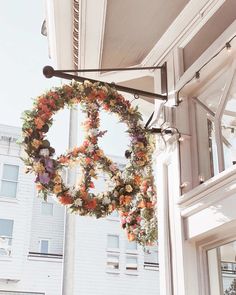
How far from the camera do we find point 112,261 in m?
6.52

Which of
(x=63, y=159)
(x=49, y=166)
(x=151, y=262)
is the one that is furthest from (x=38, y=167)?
(x=151, y=262)

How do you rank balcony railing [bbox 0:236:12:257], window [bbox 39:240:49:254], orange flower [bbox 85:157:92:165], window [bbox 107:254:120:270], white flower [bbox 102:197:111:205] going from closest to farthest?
1. white flower [bbox 102:197:111:205]
2. orange flower [bbox 85:157:92:165]
3. balcony railing [bbox 0:236:12:257]
4. window [bbox 39:240:49:254]
5. window [bbox 107:254:120:270]

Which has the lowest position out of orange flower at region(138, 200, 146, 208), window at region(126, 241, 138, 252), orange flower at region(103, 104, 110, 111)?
orange flower at region(138, 200, 146, 208)

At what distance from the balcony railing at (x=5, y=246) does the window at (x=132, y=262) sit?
178cm

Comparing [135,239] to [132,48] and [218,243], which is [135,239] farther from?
[132,48]

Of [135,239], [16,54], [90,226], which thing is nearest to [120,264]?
[90,226]

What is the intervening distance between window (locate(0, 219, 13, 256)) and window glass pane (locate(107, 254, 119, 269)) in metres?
1.56

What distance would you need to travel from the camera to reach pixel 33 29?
4148mm

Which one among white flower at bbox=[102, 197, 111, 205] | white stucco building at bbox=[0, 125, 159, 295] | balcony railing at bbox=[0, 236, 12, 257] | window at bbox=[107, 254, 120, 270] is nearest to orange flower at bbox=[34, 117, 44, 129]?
white flower at bbox=[102, 197, 111, 205]

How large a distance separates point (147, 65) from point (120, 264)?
4291mm

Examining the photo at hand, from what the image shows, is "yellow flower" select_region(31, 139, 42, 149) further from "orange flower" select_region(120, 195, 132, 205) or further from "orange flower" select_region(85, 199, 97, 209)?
"orange flower" select_region(120, 195, 132, 205)

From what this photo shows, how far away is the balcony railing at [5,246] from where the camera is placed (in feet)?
18.2

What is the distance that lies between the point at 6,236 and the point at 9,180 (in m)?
0.75

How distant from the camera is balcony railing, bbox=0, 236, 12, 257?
18.2 feet
